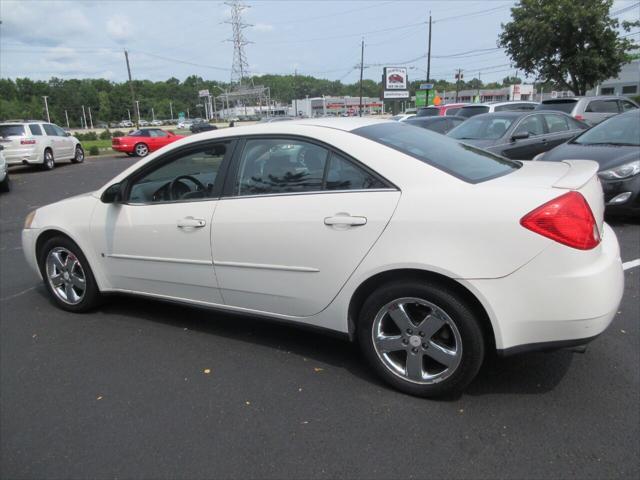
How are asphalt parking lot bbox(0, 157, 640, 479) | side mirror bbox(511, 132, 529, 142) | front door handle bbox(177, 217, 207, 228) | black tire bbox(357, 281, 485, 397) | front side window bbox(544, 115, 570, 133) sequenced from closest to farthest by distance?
1. asphalt parking lot bbox(0, 157, 640, 479)
2. black tire bbox(357, 281, 485, 397)
3. front door handle bbox(177, 217, 207, 228)
4. side mirror bbox(511, 132, 529, 142)
5. front side window bbox(544, 115, 570, 133)

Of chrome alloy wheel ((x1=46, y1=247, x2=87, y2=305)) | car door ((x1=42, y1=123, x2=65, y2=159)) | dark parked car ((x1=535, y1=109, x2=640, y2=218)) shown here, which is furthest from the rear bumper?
car door ((x1=42, y1=123, x2=65, y2=159))

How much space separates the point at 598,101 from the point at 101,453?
15319 mm

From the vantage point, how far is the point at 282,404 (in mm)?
2844

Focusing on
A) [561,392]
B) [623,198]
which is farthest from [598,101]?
[561,392]

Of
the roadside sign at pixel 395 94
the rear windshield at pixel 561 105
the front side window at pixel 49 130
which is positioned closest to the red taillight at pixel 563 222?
the rear windshield at pixel 561 105

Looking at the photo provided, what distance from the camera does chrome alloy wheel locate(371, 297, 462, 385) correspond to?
2.67 m

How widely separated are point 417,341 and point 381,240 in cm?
60

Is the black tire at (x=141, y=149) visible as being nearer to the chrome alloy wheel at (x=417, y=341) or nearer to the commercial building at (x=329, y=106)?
the chrome alloy wheel at (x=417, y=341)

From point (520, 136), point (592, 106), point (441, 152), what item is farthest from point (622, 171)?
point (592, 106)

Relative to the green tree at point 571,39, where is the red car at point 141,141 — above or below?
below

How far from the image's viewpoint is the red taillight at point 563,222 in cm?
240

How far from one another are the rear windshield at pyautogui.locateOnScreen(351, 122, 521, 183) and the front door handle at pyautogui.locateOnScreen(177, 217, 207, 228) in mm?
1196

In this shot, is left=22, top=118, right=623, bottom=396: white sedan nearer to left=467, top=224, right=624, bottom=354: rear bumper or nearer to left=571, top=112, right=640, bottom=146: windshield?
left=467, top=224, right=624, bottom=354: rear bumper

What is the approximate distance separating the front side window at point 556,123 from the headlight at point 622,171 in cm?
367
